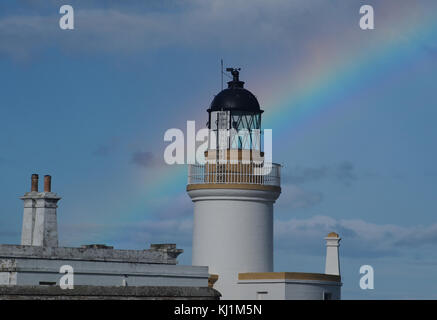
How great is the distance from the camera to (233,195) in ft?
173

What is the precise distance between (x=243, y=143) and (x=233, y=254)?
17.6 ft

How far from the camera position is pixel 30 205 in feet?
168

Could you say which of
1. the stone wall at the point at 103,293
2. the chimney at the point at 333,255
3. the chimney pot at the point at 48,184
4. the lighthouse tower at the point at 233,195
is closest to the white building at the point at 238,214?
the lighthouse tower at the point at 233,195

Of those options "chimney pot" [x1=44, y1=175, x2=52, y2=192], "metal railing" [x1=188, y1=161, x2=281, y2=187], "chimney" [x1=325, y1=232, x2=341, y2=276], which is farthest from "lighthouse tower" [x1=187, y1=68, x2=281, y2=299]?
"chimney pot" [x1=44, y1=175, x2=52, y2=192]

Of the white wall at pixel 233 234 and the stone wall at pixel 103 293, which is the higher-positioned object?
the white wall at pixel 233 234

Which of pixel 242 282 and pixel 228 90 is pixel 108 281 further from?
pixel 228 90

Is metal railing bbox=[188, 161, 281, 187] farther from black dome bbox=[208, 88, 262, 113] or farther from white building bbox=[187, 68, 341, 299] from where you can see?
black dome bbox=[208, 88, 262, 113]

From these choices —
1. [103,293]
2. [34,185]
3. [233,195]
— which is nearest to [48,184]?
[34,185]

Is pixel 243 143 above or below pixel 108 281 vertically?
above

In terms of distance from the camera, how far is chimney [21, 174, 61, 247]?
5088 centimetres

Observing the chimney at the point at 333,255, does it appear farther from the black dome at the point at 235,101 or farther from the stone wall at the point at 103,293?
the stone wall at the point at 103,293

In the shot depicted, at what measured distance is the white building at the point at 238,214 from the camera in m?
52.4
